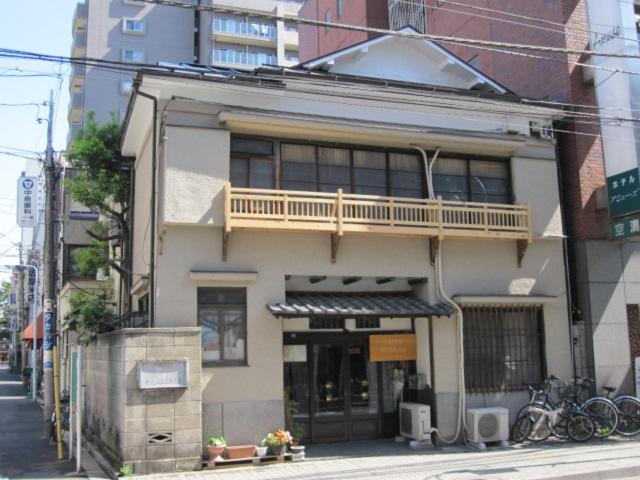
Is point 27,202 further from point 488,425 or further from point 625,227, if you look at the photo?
point 625,227

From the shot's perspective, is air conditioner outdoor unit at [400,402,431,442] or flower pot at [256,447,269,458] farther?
air conditioner outdoor unit at [400,402,431,442]

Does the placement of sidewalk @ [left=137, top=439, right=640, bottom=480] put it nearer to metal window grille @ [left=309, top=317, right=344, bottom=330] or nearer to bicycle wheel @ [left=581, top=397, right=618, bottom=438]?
bicycle wheel @ [left=581, top=397, right=618, bottom=438]

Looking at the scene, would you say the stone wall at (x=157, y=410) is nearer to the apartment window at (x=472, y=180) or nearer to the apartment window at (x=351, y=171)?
the apartment window at (x=351, y=171)

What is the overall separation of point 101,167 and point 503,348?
12353 mm

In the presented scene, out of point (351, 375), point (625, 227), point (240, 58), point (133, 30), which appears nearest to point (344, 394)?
point (351, 375)

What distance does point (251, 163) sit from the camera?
1451 centimetres

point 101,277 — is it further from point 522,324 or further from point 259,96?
point 522,324

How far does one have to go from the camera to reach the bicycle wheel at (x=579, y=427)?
14.6 meters

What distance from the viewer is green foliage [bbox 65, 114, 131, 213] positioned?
19.0 metres

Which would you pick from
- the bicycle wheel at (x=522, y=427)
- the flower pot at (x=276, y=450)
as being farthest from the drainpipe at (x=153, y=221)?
the bicycle wheel at (x=522, y=427)

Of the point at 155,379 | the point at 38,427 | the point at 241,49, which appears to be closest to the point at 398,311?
the point at 155,379

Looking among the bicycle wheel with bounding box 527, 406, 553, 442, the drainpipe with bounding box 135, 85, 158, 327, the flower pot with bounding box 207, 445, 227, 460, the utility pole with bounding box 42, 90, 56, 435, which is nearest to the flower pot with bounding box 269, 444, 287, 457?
the flower pot with bounding box 207, 445, 227, 460

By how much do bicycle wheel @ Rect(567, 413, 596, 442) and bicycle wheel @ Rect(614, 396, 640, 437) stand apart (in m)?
0.87

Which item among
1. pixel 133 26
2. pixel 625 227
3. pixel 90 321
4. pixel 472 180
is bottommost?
pixel 90 321
